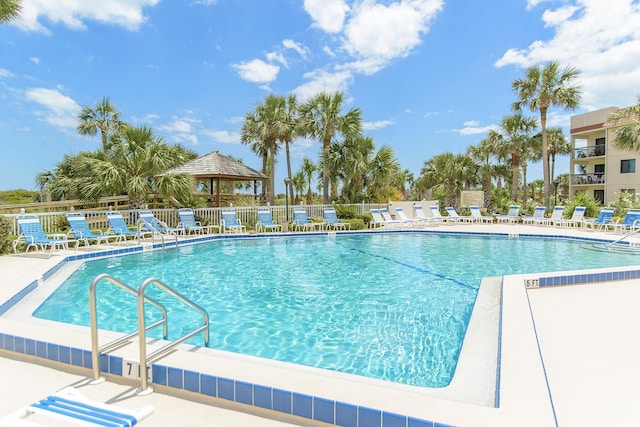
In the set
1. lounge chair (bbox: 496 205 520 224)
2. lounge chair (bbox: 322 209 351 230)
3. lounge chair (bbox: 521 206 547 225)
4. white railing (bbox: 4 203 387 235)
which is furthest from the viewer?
lounge chair (bbox: 496 205 520 224)

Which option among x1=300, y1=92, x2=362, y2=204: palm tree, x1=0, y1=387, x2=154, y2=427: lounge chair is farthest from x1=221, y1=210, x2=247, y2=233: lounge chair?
x1=0, y1=387, x2=154, y2=427: lounge chair

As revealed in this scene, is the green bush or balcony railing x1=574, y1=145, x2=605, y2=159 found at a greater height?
balcony railing x1=574, y1=145, x2=605, y2=159

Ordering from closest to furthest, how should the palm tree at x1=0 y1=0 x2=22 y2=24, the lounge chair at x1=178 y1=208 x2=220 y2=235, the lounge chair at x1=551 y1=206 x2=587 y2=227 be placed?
the palm tree at x1=0 y1=0 x2=22 y2=24, the lounge chair at x1=178 y1=208 x2=220 y2=235, the lounge chair at x1=551 y1=206 x2=587 y2=227

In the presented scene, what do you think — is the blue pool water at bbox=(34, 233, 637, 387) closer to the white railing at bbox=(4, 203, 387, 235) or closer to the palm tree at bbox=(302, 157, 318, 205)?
the white railing at bbox=(4, 203, 387, 235)

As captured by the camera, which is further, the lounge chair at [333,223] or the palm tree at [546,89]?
the palm tree at [546,89]

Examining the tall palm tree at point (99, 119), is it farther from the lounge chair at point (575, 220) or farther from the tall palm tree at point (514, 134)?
the tall palm tree at point (514, 134)

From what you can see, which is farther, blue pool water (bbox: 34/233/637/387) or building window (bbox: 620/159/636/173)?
building window (bbox: 620/159/636/173)

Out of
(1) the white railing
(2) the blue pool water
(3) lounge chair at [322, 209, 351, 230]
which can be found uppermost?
(1) the white railing

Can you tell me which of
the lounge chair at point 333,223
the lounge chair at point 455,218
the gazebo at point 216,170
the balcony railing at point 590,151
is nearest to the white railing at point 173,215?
the gazebo at point 216,170

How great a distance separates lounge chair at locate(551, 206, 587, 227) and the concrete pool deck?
14.4 metres

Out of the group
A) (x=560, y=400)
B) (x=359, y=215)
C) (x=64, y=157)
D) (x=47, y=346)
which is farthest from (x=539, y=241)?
(x=64, y=157)

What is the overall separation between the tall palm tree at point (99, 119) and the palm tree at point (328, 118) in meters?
11.0

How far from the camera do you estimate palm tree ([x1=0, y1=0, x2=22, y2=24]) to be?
9.34 m

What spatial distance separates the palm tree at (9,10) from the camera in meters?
9.34
